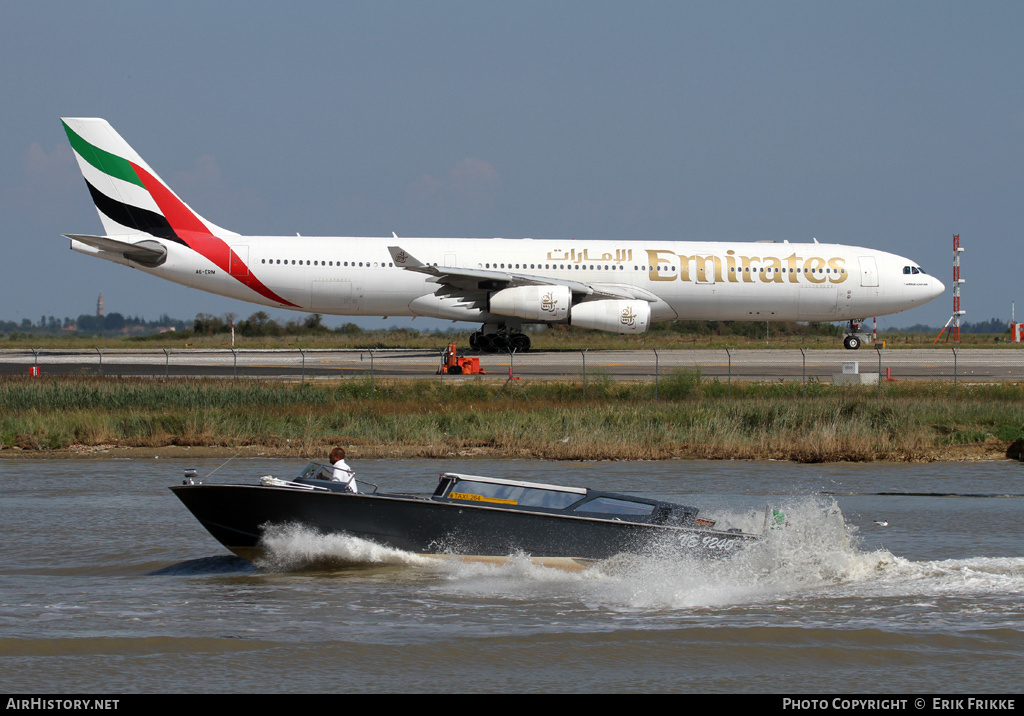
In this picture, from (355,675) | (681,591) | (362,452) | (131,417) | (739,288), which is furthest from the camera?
(739,288)

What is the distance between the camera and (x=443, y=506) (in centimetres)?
1302

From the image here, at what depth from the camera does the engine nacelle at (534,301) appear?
41.3 meters

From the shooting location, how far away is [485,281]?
41438 millimetres

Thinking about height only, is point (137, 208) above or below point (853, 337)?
above

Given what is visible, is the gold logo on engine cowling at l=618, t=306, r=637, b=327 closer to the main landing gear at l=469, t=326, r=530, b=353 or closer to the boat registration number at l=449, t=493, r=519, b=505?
the main landing gear at l=469, t=326, r=530, b=353

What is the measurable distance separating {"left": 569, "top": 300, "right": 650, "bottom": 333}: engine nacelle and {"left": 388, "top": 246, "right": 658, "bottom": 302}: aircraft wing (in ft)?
2.92

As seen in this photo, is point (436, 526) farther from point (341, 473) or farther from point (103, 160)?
point (103, 160)

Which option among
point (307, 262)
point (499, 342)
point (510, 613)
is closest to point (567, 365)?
point (499, 342)

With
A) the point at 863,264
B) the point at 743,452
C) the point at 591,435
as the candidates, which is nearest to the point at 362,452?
the point at 591,435

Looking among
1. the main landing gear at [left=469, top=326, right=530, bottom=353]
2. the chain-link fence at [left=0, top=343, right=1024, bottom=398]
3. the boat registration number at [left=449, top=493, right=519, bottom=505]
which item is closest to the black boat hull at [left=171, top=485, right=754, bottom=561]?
the boat registration number at [left=449, top=493, right=519, bottom=505]

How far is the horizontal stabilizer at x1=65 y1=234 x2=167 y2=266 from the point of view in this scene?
1628 inches

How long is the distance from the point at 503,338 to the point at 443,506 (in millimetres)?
31535

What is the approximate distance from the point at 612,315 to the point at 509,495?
2890 centimetres
